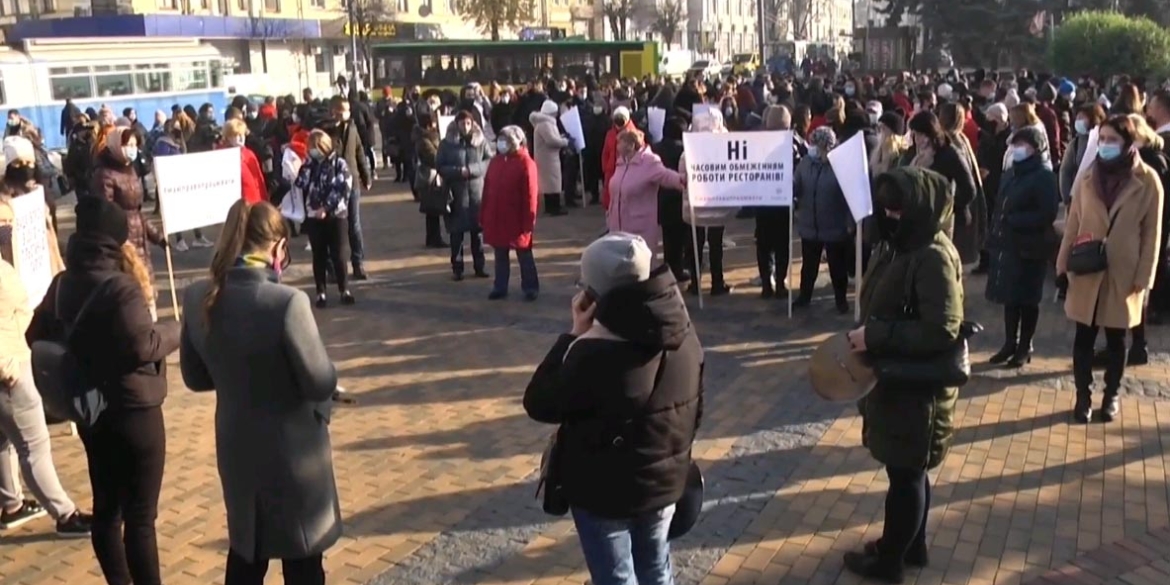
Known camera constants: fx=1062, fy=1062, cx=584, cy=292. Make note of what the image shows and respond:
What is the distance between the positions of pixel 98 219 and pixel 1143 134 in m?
6.34

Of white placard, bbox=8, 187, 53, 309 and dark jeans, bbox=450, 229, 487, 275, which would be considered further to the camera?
dark jeans, bbox=450, 229, 487, 275

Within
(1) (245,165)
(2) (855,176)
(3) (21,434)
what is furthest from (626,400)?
(1) (245,165)

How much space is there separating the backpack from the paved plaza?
122cm

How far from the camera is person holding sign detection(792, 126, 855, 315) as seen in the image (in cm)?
942

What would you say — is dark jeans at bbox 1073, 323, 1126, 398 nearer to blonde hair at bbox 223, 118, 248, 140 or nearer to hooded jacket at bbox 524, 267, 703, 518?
hooded jacket at bbox 524, 267, 703, 518

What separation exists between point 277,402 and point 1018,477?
14.0ft

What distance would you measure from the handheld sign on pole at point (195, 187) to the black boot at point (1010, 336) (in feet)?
20.7

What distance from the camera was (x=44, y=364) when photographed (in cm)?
412

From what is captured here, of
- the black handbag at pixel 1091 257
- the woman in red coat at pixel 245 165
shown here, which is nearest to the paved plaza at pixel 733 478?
the black handbag at pixel 1091 257

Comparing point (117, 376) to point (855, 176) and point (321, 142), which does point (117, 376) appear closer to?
point (321, 142)

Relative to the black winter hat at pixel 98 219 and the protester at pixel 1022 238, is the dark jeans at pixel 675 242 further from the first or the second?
the black winter hat at pixel 98 219

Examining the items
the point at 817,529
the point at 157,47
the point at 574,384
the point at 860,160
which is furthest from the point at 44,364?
the point at 157,47


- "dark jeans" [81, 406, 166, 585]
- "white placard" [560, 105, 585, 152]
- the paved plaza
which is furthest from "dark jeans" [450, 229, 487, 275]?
"dark jeans" [81, 406, 166, 585]

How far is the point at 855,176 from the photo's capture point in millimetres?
8812
